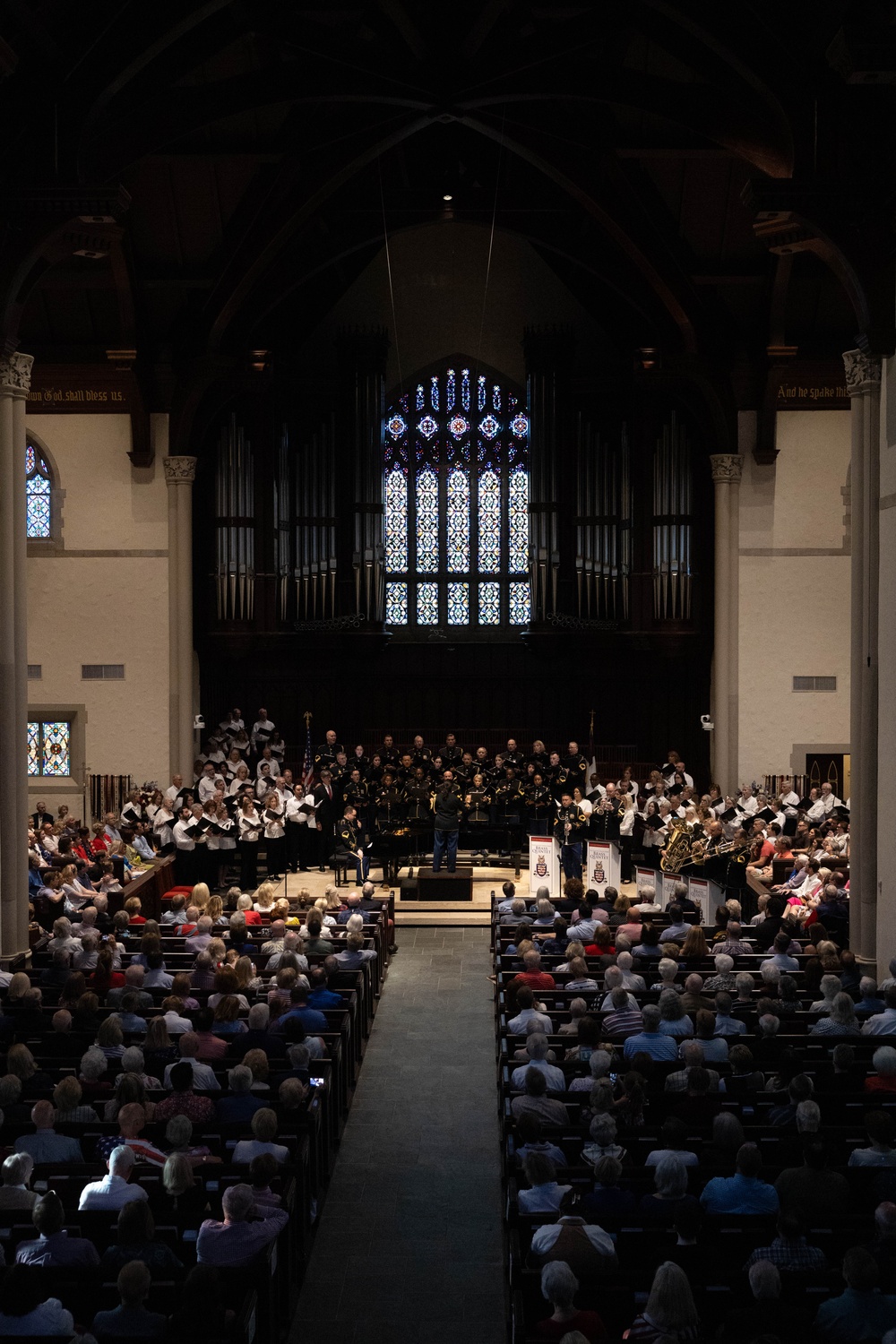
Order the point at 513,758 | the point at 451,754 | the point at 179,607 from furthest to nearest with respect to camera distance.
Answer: the point at 179,607, the point at 451,754, the point at 513,758

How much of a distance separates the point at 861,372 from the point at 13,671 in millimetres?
8553

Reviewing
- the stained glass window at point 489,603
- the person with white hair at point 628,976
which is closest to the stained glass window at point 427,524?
the stained glass window at point 489,603

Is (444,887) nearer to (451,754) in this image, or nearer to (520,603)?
(451,754)

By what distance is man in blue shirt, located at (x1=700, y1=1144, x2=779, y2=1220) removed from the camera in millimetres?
6715

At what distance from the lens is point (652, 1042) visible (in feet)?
29.9

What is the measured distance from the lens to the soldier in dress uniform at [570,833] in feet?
59.4

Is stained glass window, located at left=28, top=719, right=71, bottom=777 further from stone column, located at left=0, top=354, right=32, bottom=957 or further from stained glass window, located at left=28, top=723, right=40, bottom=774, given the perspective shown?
stone column, located at left=0, top=354, right=32, bottom=957

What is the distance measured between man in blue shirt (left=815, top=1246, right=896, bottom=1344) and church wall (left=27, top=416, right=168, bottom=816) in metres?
17.8

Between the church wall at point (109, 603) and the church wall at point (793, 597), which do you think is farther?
the church wall at point (109, 603)

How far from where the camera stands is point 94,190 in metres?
12.9

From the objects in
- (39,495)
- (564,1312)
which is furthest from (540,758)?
(564,1312)

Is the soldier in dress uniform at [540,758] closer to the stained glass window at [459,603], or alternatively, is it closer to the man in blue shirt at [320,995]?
the stained glass window at [459,603]

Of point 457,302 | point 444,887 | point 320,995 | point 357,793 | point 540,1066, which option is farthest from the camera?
point 457,302

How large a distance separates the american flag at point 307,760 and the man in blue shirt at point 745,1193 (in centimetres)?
1332
